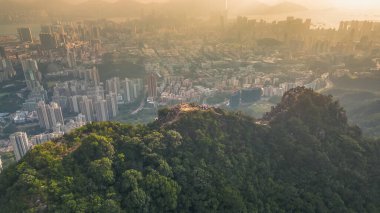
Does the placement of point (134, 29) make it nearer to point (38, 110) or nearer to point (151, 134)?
point (38, 110)

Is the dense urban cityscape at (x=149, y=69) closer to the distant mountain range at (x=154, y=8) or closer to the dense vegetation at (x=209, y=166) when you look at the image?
the distant mountain range at (x=154, y=8)

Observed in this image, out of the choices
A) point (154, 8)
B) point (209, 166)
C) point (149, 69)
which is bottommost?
point (149, 69)

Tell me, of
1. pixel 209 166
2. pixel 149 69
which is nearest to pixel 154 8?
pixel 149 69

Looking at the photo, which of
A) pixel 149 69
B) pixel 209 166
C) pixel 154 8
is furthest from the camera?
pixel 154 8

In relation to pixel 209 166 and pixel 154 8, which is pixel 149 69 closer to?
pixel 209 166

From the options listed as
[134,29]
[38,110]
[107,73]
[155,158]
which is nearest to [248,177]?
[155,158]

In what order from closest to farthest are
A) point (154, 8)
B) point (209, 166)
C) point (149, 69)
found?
point (209, 166) < point (149, 69) < point (154, 8)

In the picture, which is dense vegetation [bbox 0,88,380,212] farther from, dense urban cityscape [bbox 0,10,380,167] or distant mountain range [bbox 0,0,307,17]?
distant mountain range [bbox 0,0,307,17]
